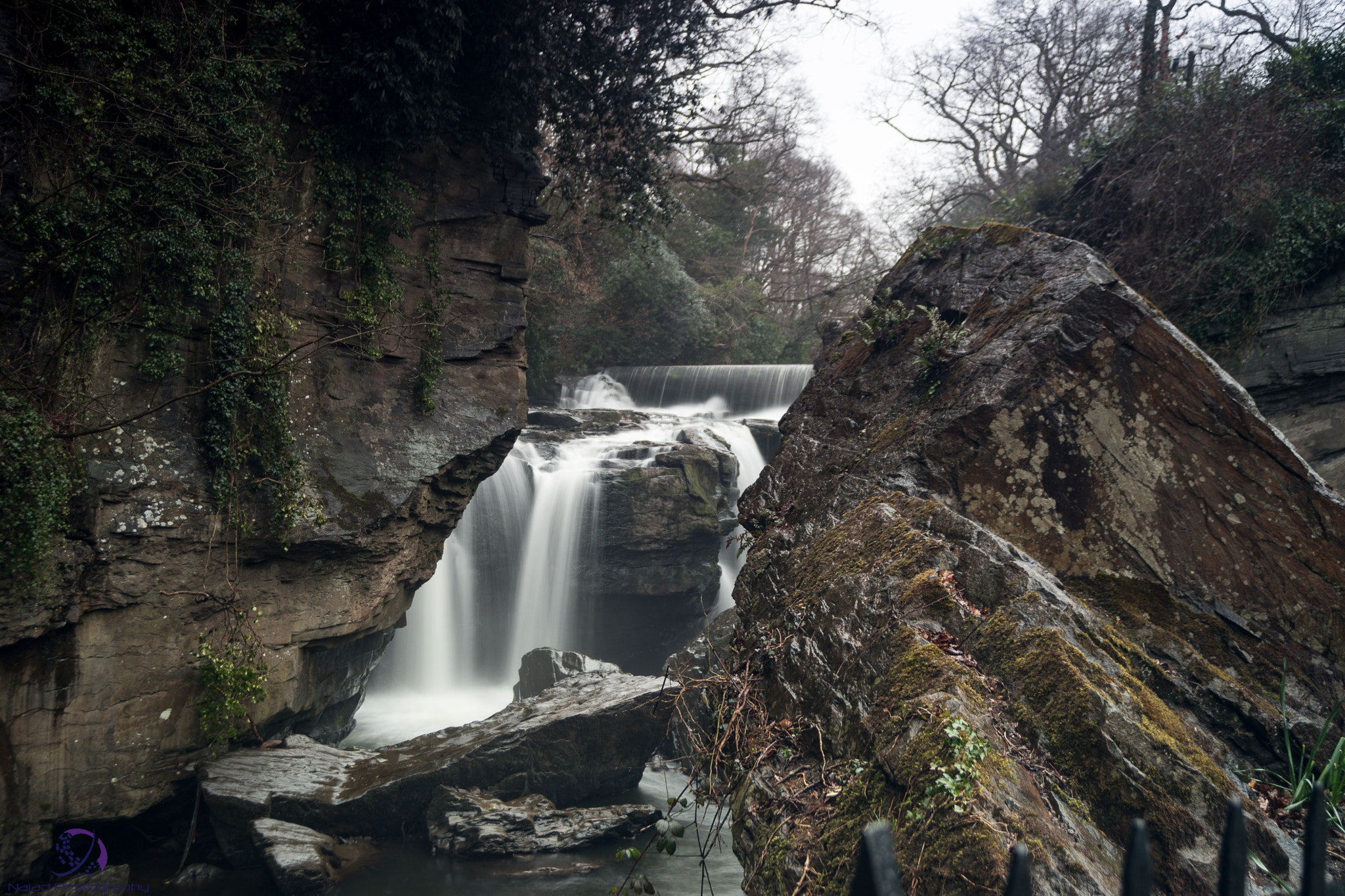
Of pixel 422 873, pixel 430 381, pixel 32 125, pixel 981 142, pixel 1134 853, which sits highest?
pixel 981 142

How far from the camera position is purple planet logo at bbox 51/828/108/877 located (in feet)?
17.5

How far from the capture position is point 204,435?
231 inches

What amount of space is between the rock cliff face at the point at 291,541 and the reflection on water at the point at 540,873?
5.66 feet

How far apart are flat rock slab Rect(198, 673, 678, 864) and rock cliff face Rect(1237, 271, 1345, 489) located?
7.12m

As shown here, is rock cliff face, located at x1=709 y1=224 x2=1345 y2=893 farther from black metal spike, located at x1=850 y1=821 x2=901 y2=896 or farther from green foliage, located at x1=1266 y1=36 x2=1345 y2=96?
green foliage, located at x1=1266 y1=36 x2=1345 y2=96

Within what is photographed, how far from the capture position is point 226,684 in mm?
5836

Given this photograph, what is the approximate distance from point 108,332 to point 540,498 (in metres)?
6.91

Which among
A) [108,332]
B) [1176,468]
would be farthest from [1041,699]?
[108,332]

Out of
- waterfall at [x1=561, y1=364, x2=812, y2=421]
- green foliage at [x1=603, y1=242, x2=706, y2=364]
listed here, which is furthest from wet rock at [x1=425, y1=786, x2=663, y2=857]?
green foliage at [x1=603, y1=242, x2=706, y2=364]

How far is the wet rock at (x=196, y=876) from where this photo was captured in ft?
18.1

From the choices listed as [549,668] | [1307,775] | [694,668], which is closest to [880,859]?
[1307,775]

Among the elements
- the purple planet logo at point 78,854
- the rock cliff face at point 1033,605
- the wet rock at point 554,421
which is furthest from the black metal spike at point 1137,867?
the wet rock at point 554,421

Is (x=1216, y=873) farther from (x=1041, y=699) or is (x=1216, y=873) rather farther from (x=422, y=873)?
(x=422, y=873)

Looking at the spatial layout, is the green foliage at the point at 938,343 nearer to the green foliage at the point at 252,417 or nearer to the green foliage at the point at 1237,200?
the green foliage at the point at 252,417
